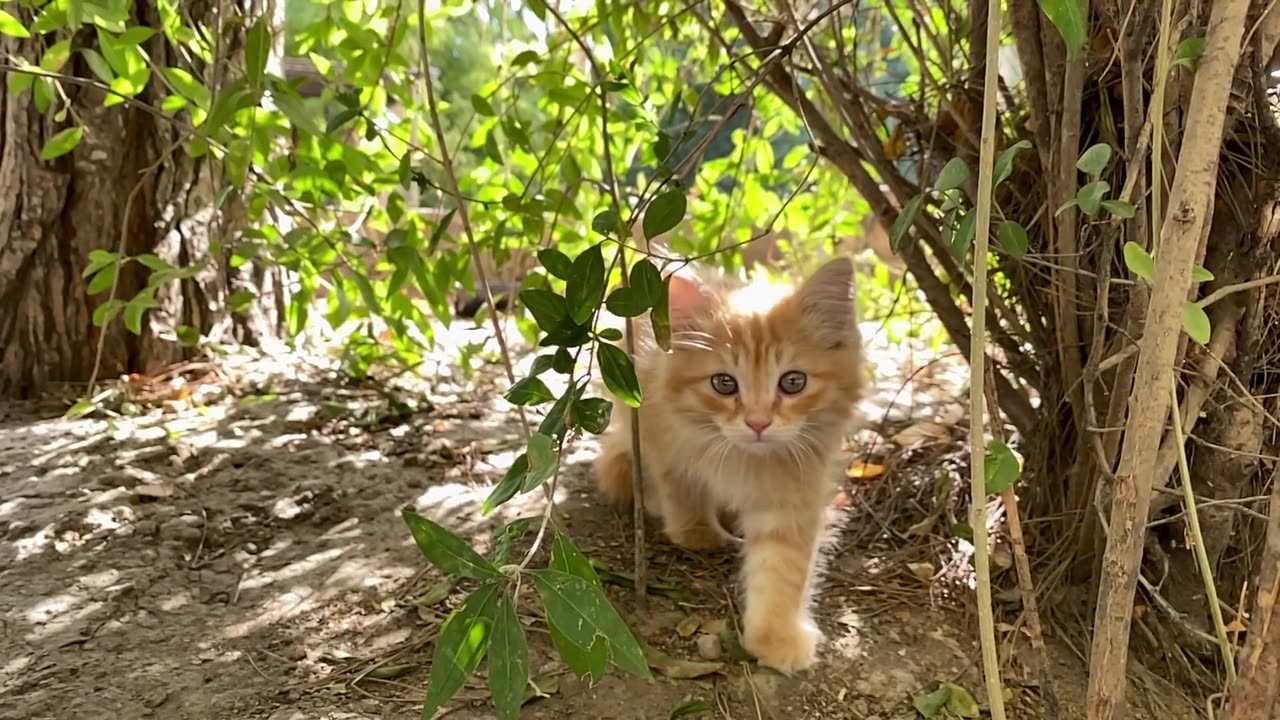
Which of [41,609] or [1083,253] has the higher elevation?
[1083,253]

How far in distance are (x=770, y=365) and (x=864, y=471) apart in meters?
0.52

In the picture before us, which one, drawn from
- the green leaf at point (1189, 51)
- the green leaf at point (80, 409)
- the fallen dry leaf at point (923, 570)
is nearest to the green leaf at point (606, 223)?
the green leaf at point (1189, 51)

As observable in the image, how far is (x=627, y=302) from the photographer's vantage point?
0.96 meters

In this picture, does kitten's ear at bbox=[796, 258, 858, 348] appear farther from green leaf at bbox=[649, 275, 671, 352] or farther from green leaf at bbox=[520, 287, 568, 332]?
green leaf at bbox=[520, 287, 568, 332]

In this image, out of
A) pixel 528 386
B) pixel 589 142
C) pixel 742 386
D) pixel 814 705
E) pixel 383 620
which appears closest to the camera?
pixel 528 386

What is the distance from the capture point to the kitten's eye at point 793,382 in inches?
62.6

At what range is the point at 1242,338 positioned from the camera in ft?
3.98

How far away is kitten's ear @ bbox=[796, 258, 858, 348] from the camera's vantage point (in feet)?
5.24

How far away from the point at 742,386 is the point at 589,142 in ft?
2.52

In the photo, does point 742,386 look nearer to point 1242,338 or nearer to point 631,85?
point 631,85

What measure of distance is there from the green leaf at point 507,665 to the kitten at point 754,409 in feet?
2.43

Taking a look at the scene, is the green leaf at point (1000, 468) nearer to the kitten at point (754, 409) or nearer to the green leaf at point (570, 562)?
the green leaf at point (570, 562)

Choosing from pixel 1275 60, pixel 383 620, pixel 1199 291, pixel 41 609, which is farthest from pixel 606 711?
pixel 1275 60

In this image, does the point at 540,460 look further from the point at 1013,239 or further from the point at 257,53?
the point at 257,53
